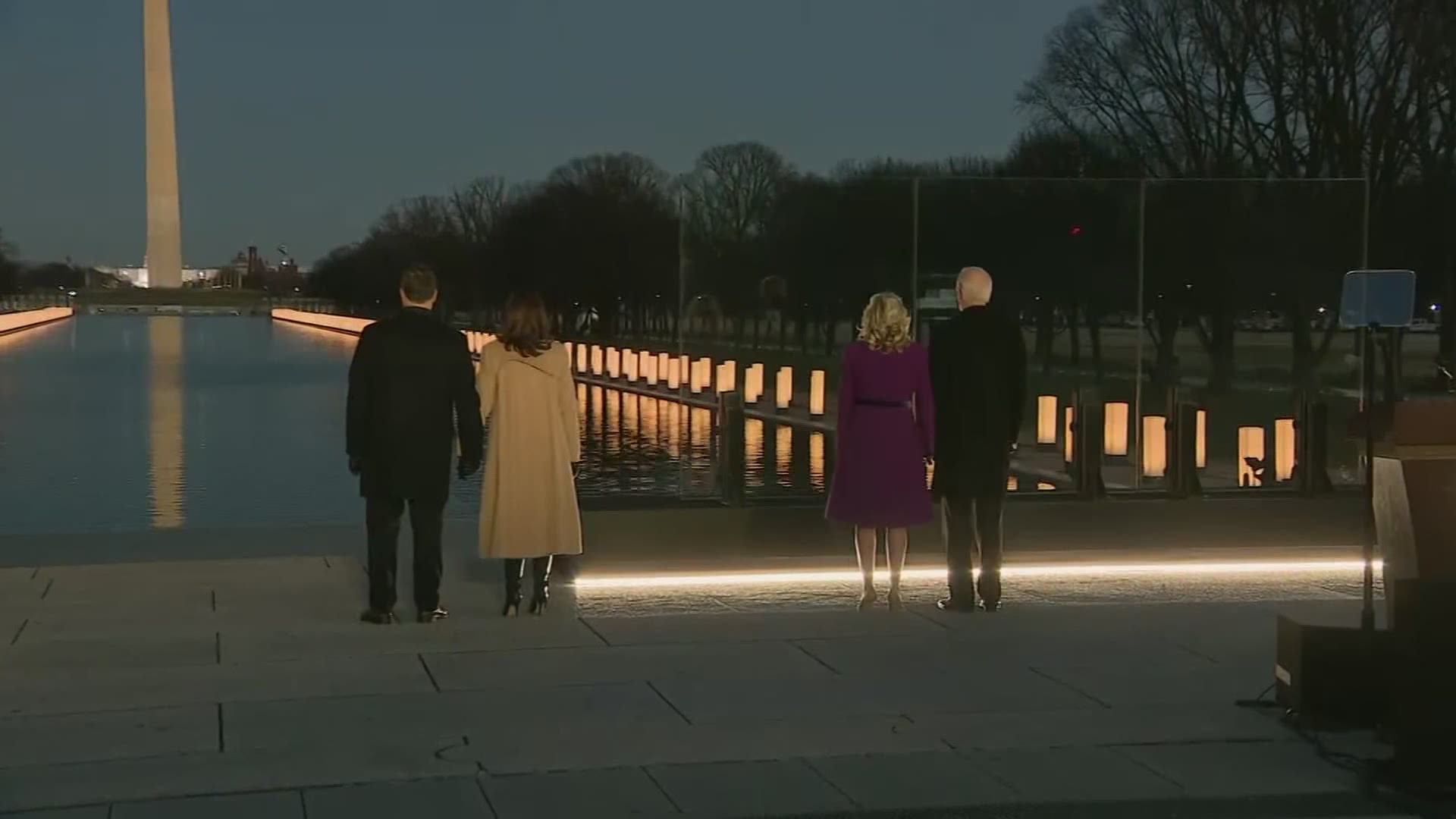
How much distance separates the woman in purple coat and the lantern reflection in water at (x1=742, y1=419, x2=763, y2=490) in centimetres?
501

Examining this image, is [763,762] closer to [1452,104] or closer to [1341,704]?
[1341,704]

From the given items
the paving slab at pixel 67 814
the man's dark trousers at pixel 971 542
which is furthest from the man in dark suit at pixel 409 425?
the paving slab at pixel 67 814

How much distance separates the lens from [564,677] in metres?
8.39

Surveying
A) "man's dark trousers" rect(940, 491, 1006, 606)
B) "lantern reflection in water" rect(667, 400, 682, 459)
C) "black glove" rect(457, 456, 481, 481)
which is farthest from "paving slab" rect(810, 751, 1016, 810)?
"lantern reflection in water" rect(667, 400, 682, 459)

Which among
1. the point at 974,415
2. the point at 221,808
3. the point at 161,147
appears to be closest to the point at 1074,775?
the point at 221,808

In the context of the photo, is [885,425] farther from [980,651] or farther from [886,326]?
[980,651]

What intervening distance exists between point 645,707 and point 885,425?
99.6 inches

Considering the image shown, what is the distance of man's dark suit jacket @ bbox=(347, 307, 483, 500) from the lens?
9.50 metres

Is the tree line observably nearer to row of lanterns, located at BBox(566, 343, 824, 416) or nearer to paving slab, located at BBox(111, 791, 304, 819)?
row of lanterns, located at BBox(566, 343, 824, 416)

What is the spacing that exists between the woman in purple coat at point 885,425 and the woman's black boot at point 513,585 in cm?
171

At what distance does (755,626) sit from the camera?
9.70 meters

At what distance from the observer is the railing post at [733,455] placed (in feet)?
42.8

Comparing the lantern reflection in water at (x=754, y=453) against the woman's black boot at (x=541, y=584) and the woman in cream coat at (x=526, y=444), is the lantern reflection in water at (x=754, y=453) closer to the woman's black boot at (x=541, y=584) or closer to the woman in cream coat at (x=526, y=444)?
the woman's black boot at (x=541, y=584)

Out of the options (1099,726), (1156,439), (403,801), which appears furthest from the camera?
(1156,439)
